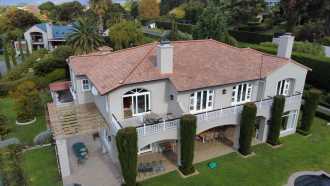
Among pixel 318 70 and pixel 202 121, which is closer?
pixel 202 121

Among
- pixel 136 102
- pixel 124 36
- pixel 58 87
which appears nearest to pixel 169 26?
pixel 124 36

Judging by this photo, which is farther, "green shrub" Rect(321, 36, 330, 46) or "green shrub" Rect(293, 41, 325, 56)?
"green shrub" Rect(321, 36, 330, 46)

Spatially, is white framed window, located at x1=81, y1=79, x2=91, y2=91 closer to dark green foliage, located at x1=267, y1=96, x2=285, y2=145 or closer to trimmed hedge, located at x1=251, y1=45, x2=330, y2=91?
dark green foliage, located at x1=267, y1=96, x2=285, y2=145

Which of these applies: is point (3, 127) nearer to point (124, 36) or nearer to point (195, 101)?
point (195, 101)

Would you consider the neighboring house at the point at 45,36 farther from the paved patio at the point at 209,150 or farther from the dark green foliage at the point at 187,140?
the dark green foliage at the point at 187,140

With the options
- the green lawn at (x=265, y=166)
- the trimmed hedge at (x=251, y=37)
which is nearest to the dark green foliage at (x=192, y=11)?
the trimmed hedge at (x=251, y=37)

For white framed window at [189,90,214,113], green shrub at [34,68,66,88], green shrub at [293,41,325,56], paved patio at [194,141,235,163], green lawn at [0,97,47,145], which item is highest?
green shrub at [293,41,325,56]

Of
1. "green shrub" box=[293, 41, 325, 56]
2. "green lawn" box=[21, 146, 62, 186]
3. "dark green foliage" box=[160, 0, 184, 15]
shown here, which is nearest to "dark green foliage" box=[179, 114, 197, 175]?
"green lawn" box=[21, 146, 62, 186]
